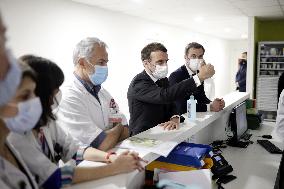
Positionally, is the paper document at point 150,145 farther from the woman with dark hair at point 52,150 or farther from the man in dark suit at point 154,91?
the man in dark suit at point 154,91

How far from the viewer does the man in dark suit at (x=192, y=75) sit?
2.57m

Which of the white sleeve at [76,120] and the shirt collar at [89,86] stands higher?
the shirt collar at [89,86]

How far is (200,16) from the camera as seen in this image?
6258 mm

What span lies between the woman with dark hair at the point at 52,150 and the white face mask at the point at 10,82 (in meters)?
0.32

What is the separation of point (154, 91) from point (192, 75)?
2.59 feet

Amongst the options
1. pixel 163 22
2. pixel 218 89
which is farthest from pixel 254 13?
pixel 218 89

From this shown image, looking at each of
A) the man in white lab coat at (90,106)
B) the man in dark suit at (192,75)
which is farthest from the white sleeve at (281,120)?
the man in white lab coat at (90,106)

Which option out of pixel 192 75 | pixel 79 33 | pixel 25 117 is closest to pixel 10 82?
pixel 25 117

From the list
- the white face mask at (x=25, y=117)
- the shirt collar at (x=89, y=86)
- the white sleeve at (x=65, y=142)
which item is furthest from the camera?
the shirt collar at (x=89, y=86)

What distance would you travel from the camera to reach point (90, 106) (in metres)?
1.62

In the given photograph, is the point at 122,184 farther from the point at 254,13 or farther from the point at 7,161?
the point at 254,13

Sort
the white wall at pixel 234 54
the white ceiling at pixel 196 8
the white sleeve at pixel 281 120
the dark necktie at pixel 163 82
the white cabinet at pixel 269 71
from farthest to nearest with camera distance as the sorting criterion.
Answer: the white wall at pixel 234 54
the white cabinet at pixel 269 71
the white ceiling at pixel 196 8
the dark necktie at pixel 163 82
the white sleeve at pixel 281 120

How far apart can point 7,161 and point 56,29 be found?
3591mm

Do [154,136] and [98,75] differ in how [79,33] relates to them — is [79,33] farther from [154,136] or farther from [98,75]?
[154,136]
